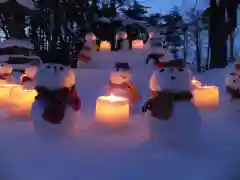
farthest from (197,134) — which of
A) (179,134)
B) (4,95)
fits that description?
(4,95)

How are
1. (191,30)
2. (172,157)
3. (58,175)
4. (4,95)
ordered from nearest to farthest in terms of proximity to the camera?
(58,175) → (172,157) → (4,95) → (191,30)

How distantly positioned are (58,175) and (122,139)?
0.67 metres

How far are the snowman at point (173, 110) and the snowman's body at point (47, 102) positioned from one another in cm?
58

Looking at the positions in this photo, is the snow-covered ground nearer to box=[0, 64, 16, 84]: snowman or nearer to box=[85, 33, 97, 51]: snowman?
box=[0, 64, 16, 84]: snowman

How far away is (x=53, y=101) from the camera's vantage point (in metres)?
2.79

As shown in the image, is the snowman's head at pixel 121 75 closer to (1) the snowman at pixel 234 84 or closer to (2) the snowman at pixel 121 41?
(1) the snowman at pixel 234 84

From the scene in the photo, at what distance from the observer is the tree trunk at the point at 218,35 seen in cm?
866

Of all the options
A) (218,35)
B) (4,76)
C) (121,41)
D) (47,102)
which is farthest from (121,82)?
(121,41)

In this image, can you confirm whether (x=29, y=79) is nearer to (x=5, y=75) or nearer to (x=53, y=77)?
(x=5, y=75)

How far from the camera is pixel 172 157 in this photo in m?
2.50

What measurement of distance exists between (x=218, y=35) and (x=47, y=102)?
21.5ft

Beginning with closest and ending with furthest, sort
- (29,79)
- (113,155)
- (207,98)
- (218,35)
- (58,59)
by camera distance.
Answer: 1. (113,155)
2. (58,59)
3. (207,98)
4. (29,79)
5. (218,35)

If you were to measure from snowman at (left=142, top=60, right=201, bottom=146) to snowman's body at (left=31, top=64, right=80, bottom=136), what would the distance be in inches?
22.8

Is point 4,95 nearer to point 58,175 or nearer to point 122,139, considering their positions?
point 122,139
